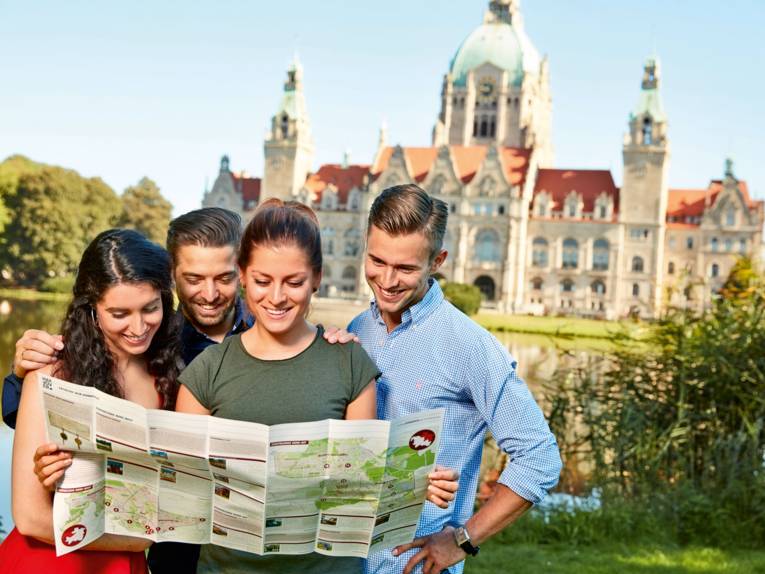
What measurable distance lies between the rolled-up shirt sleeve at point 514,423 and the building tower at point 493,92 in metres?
57.4

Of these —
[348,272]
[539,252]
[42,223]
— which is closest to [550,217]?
[539,252]

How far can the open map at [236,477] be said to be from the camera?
1767 mm

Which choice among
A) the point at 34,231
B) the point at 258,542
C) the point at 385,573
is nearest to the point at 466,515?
the point at 385,573

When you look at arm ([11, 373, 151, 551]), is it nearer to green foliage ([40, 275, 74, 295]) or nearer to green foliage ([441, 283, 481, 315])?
green foliage ([441, 283, 481, 315])

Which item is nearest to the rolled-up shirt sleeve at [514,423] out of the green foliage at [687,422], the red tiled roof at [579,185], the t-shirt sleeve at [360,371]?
the t-shirt sleeve at [360,371]

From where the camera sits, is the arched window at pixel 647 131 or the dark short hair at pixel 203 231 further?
the arched window at pixel 647 131

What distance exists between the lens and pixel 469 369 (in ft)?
7.02

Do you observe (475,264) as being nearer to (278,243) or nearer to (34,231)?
(34,231)

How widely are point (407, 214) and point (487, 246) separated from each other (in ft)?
162

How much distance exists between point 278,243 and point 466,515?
34.7 inches

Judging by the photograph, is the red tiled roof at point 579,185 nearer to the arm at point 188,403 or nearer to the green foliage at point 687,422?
the green foliage at point 687,422

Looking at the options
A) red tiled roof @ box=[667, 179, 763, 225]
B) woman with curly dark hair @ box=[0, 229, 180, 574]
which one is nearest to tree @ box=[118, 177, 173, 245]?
red tiled roof @ box=[667, 179, 763, 225]

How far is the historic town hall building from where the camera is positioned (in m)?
50.4

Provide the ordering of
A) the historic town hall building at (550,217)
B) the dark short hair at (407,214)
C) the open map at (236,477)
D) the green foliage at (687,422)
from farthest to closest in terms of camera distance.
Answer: the historic town hall building at (550,217), the green foliage at (687,422), the dark short hair at (407,214), the open map at (236,477)
